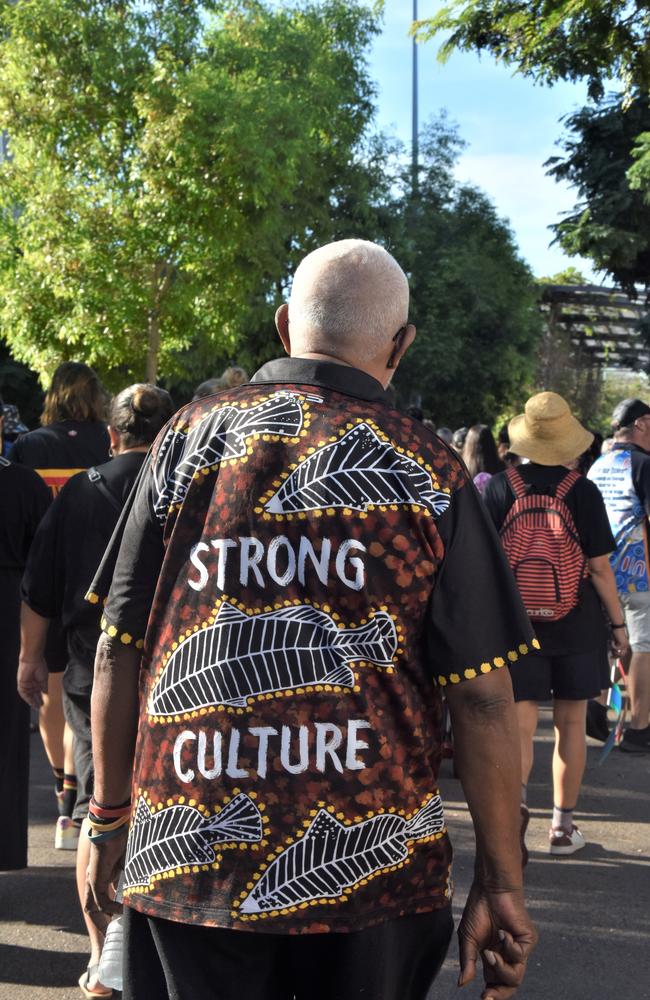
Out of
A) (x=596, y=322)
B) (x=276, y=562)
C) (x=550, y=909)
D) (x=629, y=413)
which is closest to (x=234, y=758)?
(x=276, y=562)

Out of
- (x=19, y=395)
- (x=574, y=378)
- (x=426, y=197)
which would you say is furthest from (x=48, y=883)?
(x=574, y=378)

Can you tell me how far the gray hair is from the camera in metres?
2.04

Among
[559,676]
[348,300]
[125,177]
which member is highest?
[125,177]

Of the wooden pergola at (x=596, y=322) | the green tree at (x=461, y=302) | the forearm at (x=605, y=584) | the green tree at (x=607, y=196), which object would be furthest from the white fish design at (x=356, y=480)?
the green tree at (x=461, y=302)

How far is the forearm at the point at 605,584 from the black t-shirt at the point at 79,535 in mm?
2093

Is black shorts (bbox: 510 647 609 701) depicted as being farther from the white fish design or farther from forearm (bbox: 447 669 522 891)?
the white fish design

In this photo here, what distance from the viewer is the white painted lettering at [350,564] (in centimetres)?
189

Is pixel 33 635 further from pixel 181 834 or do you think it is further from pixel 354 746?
pixel 354 746

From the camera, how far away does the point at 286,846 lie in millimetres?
1834

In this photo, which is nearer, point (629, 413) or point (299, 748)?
point (299, 748)

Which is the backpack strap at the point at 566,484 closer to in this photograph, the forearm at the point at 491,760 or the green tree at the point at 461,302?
the forearm at the point at 491,760

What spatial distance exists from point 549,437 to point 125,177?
1428 cm

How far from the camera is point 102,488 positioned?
4062 millimetres

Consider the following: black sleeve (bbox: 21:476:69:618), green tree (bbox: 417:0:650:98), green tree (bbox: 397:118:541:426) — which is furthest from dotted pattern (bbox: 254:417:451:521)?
green tree (bbox: 397:118:541:426)
